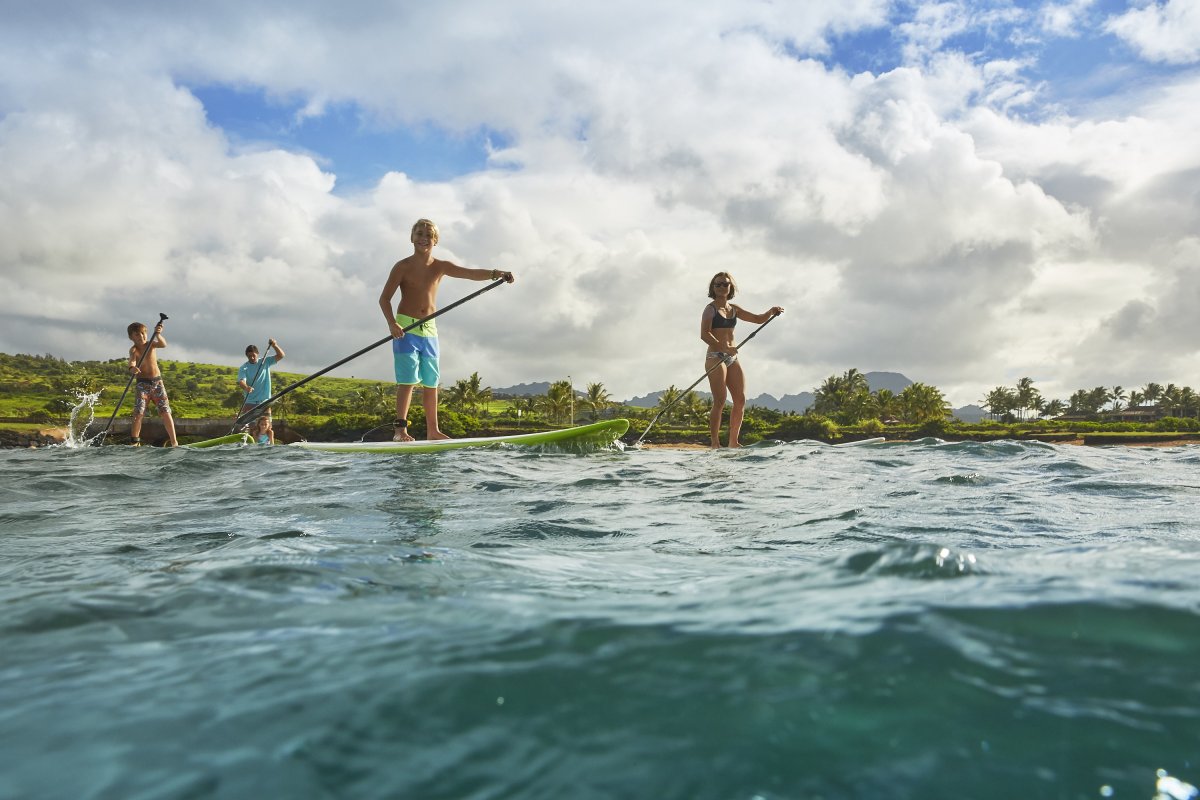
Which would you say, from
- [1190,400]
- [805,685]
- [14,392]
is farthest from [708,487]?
[1190,400]

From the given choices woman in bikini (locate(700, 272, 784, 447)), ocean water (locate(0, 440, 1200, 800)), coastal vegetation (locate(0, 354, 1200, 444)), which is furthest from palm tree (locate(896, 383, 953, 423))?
ocean water (locate(0, 440, 1200, 800))

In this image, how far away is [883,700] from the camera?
1190mm

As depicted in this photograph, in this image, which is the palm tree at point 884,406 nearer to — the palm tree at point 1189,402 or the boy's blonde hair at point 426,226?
the palm tree at point 1189,402

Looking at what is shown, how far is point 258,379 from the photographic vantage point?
1345cm

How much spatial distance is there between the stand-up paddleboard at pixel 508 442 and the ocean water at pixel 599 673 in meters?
5.17

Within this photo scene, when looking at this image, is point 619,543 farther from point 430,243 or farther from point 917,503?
point 430,243

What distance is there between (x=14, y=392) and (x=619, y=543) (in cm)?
9787

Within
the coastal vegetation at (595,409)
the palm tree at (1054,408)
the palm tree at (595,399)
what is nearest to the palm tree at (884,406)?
the coastal vegetation at (595,409)

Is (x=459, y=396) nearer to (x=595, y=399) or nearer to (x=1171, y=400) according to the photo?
(x=595, y=399)

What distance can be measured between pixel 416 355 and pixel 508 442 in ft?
4.94

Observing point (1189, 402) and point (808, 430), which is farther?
point (1189, 402)

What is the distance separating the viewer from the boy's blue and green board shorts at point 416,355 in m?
8.59

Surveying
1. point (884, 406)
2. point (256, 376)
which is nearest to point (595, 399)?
point (884, 406)

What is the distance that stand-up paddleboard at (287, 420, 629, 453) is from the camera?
27.1ft
